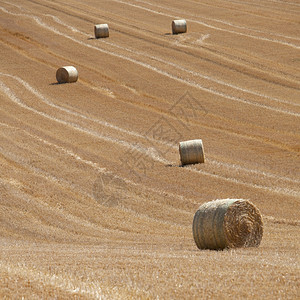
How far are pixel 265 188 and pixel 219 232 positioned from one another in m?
7.77

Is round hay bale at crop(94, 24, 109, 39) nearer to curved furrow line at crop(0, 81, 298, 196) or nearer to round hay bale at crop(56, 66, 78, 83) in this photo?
round hay bale at crop(56, 66, 78, 83)

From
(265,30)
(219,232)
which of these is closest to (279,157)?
(219,232)

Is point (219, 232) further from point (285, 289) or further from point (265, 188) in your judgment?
point (265, 188)

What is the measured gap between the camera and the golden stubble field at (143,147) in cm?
976

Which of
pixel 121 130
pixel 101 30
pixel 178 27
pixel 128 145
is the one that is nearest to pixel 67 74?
pixel 121 130

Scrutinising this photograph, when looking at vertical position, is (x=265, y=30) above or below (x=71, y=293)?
below

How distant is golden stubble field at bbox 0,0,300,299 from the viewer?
384 inches

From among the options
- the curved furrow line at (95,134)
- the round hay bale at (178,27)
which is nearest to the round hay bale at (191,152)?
the curved furrow line at (95,134)

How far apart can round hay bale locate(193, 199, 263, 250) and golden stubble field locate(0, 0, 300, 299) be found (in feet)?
1.51

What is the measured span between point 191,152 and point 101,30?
2269 centimetres

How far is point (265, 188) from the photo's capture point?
800 inches

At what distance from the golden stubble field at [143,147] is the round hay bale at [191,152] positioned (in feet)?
Answer: 1.41

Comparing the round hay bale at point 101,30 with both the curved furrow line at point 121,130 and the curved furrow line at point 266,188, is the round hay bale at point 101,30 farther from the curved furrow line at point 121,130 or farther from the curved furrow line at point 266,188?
the curved furrow line at point 266,188

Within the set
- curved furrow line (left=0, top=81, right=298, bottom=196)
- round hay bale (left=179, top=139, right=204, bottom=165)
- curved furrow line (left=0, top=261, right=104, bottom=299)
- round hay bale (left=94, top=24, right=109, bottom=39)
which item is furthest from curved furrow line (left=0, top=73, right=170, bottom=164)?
curved furrow line (left=0, top=261, right=104, bottom=299)
